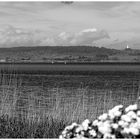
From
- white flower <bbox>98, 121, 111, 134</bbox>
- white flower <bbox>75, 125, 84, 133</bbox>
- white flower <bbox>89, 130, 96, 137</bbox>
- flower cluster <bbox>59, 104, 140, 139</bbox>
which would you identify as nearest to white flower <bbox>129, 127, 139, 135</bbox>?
flower cluster <bbox>59, 104, 140, 139</bbox>

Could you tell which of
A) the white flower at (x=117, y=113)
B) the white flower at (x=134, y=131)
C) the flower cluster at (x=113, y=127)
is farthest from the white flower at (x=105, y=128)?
the white flower at (x=134, y=131)

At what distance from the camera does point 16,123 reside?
32.1ft

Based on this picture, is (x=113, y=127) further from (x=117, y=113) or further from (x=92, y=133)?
(x=92, y=133)

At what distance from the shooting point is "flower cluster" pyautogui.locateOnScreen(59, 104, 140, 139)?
395cm

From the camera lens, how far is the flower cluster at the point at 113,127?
3954 millimetres

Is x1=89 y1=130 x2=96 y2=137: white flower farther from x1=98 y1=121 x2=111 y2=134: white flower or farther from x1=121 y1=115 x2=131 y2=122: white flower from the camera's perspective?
x1=121 y1=115 x2=131 y2=122: white flower

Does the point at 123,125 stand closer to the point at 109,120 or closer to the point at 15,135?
the point at 109,120

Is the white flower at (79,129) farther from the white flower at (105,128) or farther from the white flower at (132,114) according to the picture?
the white flower at (132,114)

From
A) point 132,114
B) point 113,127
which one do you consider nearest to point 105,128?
point 113,127

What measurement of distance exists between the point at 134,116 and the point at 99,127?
451 millimetres

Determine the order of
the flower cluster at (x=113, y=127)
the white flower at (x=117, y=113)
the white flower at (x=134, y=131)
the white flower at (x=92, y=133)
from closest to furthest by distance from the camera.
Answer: the white flower at (x=134, y=131), the flower cluster at (x=113, y=127), the white flower at (x=117, y=113), the white flower at (x=92, y=133)

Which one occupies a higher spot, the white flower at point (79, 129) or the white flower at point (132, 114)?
the white flower at point (132, 114)

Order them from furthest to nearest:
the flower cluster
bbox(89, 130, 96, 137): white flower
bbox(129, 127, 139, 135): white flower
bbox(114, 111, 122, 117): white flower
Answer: bbox(89, 130, 96, 137): white flower, bbox(114, 111, 122, 117): white flower, the flower cluster, bbox(129, 127, 139, 135): white flower

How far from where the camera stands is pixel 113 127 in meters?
3.95
